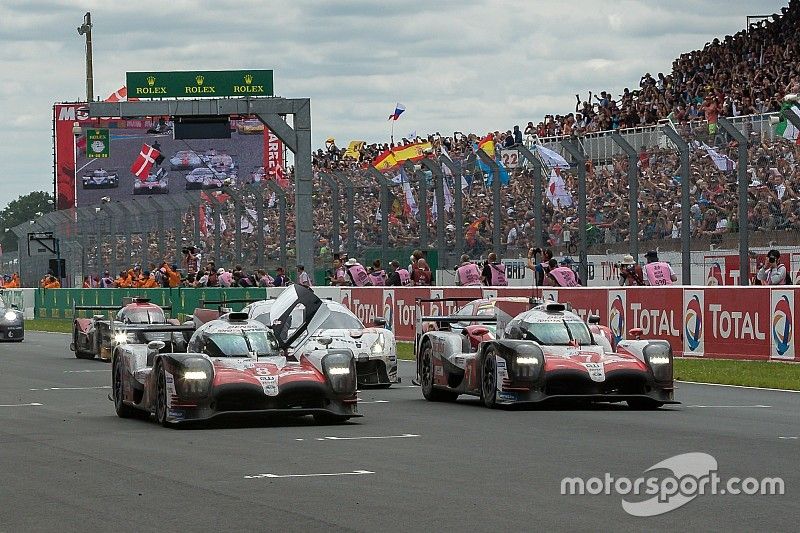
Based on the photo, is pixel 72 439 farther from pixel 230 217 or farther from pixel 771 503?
pixel 230 217

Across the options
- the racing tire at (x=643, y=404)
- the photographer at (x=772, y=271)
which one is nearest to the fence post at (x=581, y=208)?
the photographer at (x=772, y=271)

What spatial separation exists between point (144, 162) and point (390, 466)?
73677mm

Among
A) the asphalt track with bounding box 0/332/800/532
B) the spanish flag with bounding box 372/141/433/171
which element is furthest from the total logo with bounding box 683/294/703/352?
the spanish flag with bounding box 372/141/433/171

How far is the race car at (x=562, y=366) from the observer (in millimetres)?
16078

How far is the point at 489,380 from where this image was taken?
16875 mm

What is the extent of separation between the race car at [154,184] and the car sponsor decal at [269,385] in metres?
70.0

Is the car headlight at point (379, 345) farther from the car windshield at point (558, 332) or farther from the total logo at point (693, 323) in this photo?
the total logo at point (693, 323)

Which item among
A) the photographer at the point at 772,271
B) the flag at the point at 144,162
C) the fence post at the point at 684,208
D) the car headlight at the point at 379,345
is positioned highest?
the flag at the point at 144,162

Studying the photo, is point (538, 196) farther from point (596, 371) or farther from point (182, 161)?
point (182, 161)

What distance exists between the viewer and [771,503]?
9039 mm

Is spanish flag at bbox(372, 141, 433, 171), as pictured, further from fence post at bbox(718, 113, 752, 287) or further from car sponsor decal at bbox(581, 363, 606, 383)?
car sponsor decal at bbox(581, 363, 606, 383)

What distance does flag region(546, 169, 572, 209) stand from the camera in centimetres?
2658

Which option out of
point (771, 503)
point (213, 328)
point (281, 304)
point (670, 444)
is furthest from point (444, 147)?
point (771, 503)

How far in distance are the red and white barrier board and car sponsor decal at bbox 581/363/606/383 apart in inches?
254
